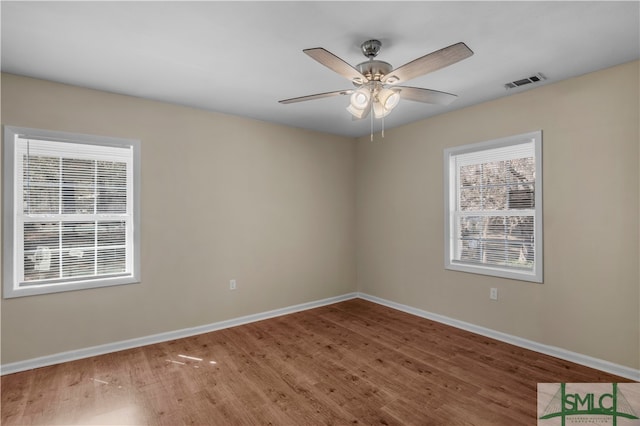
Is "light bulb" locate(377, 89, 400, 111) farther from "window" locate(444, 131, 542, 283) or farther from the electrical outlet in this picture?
the electrical outlet

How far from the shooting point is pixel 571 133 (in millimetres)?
2975

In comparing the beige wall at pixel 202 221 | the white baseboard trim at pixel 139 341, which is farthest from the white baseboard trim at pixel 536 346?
the white baseboard trim at pixel 139 341

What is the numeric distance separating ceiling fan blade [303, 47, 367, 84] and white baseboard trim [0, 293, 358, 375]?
3.07m

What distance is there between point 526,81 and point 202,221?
11.6 feet

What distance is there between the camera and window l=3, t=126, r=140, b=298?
9.35 feet

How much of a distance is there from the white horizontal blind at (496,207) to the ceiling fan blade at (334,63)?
2.13m

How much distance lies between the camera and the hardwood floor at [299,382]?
221 centimetres

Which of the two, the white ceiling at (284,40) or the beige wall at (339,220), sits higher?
the white ceiling at (284,40)

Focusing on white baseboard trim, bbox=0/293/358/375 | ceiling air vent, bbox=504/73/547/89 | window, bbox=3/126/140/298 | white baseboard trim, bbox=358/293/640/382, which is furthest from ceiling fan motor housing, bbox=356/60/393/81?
white baseboard trim, bbox=0/293/358/375

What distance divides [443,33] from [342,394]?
2619mm

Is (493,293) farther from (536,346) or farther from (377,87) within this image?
(377,87)

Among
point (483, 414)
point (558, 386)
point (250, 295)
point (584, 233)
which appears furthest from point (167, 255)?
point (584, 233)

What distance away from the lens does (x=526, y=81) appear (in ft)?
9.86

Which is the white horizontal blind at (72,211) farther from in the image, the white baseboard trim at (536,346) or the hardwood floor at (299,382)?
the white baseboard trim at (536,346)
